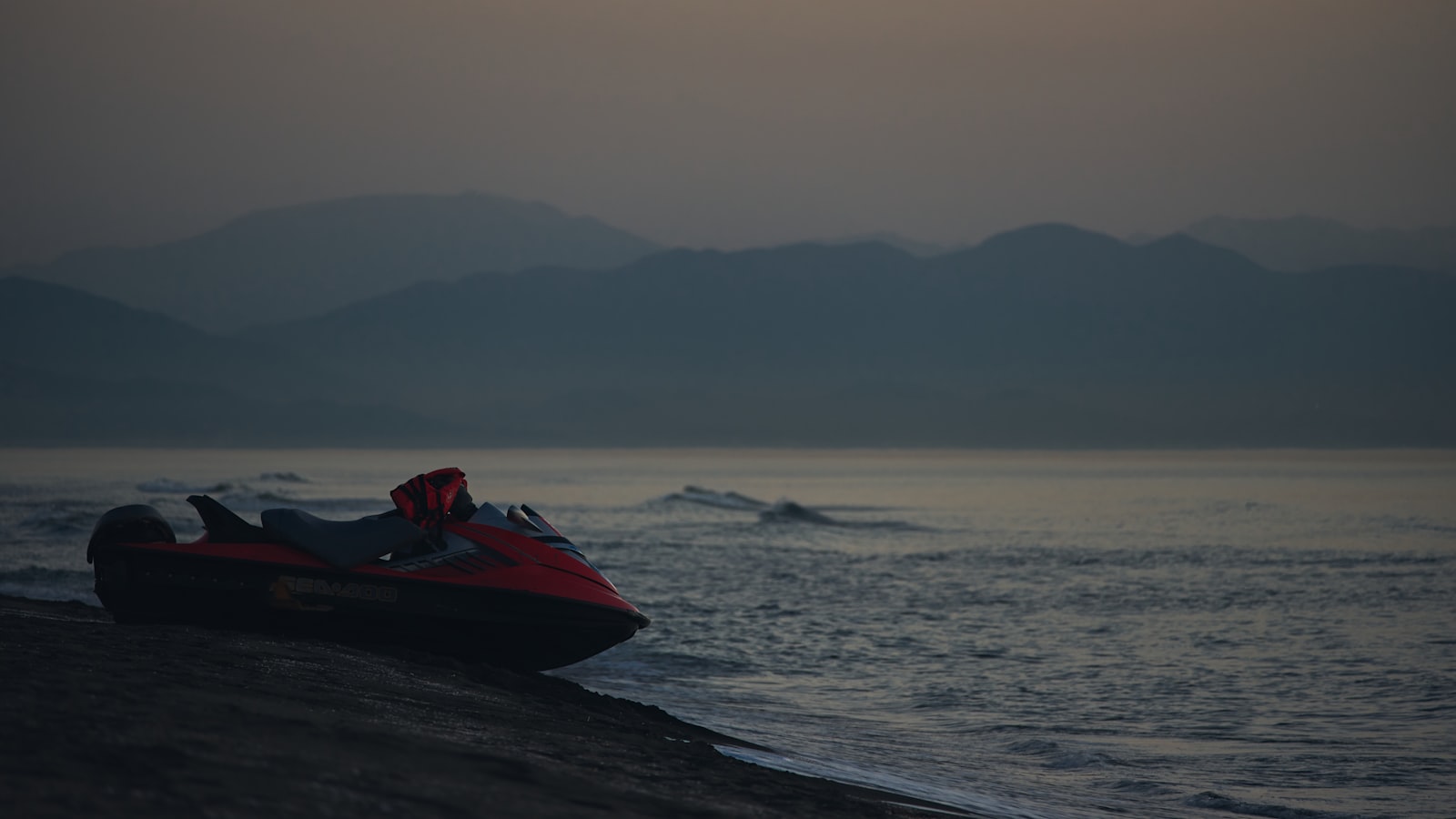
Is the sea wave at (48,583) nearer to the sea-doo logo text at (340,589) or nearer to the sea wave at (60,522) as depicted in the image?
the sea wave at (60,522)

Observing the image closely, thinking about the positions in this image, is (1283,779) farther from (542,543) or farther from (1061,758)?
(542,543)

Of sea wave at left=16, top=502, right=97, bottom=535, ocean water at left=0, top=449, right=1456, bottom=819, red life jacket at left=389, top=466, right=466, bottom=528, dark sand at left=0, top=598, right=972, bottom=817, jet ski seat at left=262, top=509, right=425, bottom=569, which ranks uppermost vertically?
red life jacket at left=389, top=466, right=466, bottom=528

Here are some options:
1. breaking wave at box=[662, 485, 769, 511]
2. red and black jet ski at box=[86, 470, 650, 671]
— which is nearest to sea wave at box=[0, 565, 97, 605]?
red and black jet ski at box=[86, 470, 650, 671]

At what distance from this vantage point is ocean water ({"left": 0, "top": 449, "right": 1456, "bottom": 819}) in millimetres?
9469

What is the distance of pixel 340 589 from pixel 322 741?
3954mm

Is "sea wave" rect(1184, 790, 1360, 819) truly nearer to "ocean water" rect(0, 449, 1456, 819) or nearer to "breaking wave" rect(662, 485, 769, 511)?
Result: "ocean water" rect(0, 449, 1456, 819)

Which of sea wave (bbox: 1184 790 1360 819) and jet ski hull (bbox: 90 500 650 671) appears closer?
sea wave (bbox: 1184 790 1360 819)

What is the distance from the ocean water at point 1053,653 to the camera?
31.1 feet

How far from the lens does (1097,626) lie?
17.9 metres

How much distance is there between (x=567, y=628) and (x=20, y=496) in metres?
39.4

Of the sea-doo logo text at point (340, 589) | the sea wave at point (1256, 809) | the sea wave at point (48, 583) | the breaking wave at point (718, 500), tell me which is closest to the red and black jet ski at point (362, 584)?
the sea-doo logo text at point (340, 589)

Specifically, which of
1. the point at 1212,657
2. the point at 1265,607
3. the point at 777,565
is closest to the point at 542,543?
the point at 1212,657

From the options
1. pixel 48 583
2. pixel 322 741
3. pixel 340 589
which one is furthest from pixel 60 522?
pixel 322 741

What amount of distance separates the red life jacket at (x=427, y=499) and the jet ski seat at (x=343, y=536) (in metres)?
0.13
